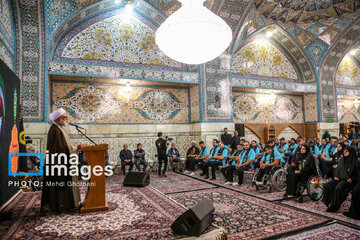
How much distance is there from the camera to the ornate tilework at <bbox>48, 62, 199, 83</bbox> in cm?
666

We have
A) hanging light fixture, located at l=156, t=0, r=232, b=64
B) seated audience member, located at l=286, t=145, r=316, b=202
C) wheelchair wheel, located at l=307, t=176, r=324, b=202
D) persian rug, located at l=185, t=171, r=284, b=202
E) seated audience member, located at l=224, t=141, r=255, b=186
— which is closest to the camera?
hanging light fixture, located at l=156, t=0, r=232, b=64

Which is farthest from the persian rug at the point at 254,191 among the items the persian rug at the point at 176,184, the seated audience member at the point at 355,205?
the seated audience member at the point at 355,205

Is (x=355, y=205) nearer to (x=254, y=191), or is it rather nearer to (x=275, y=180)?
(x=275, y=180)

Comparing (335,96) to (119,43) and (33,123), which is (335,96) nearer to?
(119,43)

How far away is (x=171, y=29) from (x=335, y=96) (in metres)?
9.64

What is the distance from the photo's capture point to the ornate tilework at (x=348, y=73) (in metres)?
11.1

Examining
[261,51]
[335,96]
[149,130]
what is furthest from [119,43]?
[335,96]

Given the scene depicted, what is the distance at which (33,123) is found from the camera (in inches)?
239

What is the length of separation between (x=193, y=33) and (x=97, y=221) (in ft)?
9.25

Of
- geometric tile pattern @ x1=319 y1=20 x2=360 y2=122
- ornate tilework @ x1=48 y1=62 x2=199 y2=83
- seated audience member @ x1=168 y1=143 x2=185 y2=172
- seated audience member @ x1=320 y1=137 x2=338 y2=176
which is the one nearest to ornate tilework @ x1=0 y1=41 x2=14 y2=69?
ornate tilework @ x1=48 y1=62 x2=199 y2=83

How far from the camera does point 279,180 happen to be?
4738mm

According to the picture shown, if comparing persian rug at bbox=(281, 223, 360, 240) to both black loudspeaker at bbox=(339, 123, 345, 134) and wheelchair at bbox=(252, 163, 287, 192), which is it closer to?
wheelchair at bbox=(252, 163, 287, 192)

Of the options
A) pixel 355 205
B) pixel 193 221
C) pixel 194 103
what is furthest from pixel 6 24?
pixel 355 205

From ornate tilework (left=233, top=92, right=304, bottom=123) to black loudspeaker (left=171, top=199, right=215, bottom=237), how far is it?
718 centimetres
